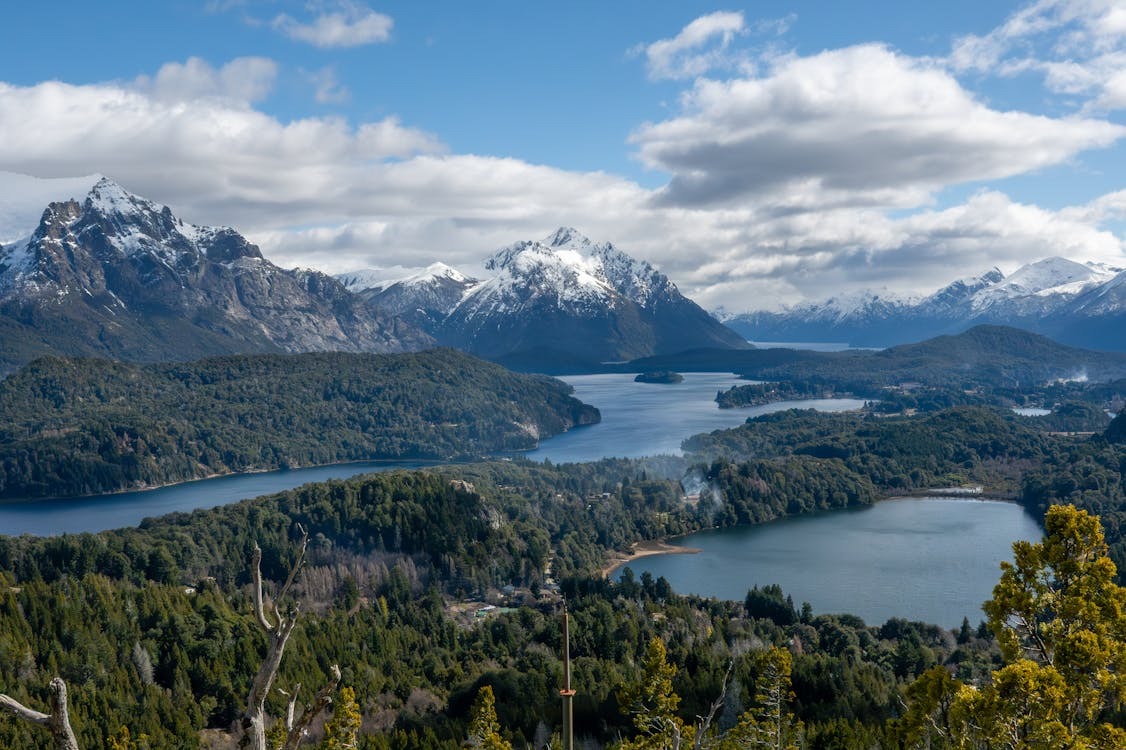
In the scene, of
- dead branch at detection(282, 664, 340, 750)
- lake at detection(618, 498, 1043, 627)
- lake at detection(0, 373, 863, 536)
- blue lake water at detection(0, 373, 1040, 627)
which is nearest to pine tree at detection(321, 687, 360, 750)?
dead branch at detection(282, 664, 340, 750)

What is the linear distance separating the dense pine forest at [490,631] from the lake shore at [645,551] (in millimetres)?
2135

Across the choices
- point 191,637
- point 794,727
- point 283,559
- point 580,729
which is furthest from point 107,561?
point 794,727

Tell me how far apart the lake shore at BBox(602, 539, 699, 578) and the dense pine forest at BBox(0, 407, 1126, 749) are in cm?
214

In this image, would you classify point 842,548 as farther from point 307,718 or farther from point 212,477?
point 212,477

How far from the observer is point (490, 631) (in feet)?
213

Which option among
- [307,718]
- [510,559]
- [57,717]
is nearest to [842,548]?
[510,559]

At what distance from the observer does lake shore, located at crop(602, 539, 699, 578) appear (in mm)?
96125

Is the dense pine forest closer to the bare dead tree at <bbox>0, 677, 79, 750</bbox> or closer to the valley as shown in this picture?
the valley

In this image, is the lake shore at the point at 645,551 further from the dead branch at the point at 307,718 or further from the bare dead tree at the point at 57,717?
the bare dead tree at the point at 57,717

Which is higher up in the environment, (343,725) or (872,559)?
(343,725)

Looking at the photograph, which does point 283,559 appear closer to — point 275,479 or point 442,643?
point 442,643

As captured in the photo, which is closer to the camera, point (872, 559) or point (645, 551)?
point (872, 559)

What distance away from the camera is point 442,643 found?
2495 inches

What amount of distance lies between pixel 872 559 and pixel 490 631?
4369cm
